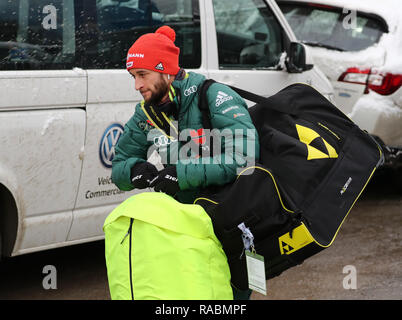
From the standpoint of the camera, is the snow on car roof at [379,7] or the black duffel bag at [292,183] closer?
the black duffel bag at [292,183]

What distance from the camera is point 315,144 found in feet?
8.16

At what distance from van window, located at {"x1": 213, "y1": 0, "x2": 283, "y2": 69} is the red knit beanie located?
205cm

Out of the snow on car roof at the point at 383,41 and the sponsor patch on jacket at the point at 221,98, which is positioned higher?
the sponsor patch on jacket at the point at 221,98

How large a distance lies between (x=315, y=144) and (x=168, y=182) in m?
0.58

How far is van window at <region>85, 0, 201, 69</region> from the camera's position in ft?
13.1

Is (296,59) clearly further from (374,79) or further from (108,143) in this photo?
(108,143)

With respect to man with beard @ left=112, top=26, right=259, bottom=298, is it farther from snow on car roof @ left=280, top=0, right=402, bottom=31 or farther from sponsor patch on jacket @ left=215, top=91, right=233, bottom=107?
snow on car roof @ left=280, top=0, right=402, bottom=31

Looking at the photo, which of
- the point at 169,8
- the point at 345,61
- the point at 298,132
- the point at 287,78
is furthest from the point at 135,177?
the point at 345,61

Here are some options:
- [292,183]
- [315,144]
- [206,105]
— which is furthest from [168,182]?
[315,144]

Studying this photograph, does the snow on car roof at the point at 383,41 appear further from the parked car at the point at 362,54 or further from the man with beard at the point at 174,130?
the man with beard at the point at 174,130

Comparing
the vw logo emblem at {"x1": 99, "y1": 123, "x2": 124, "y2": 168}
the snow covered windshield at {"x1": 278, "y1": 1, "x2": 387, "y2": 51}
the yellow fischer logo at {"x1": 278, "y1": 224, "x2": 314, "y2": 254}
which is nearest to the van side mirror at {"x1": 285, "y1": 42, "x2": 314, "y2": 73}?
the vw logo emblem at {"x1": 99, "y1": 123, "x2": 124, "y2": 168}

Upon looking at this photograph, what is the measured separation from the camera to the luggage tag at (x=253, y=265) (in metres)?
2.24

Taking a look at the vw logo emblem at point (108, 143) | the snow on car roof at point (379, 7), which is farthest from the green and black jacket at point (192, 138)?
the snow on car roof at point (379, 7)

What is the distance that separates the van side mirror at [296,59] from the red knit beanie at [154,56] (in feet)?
7.77
